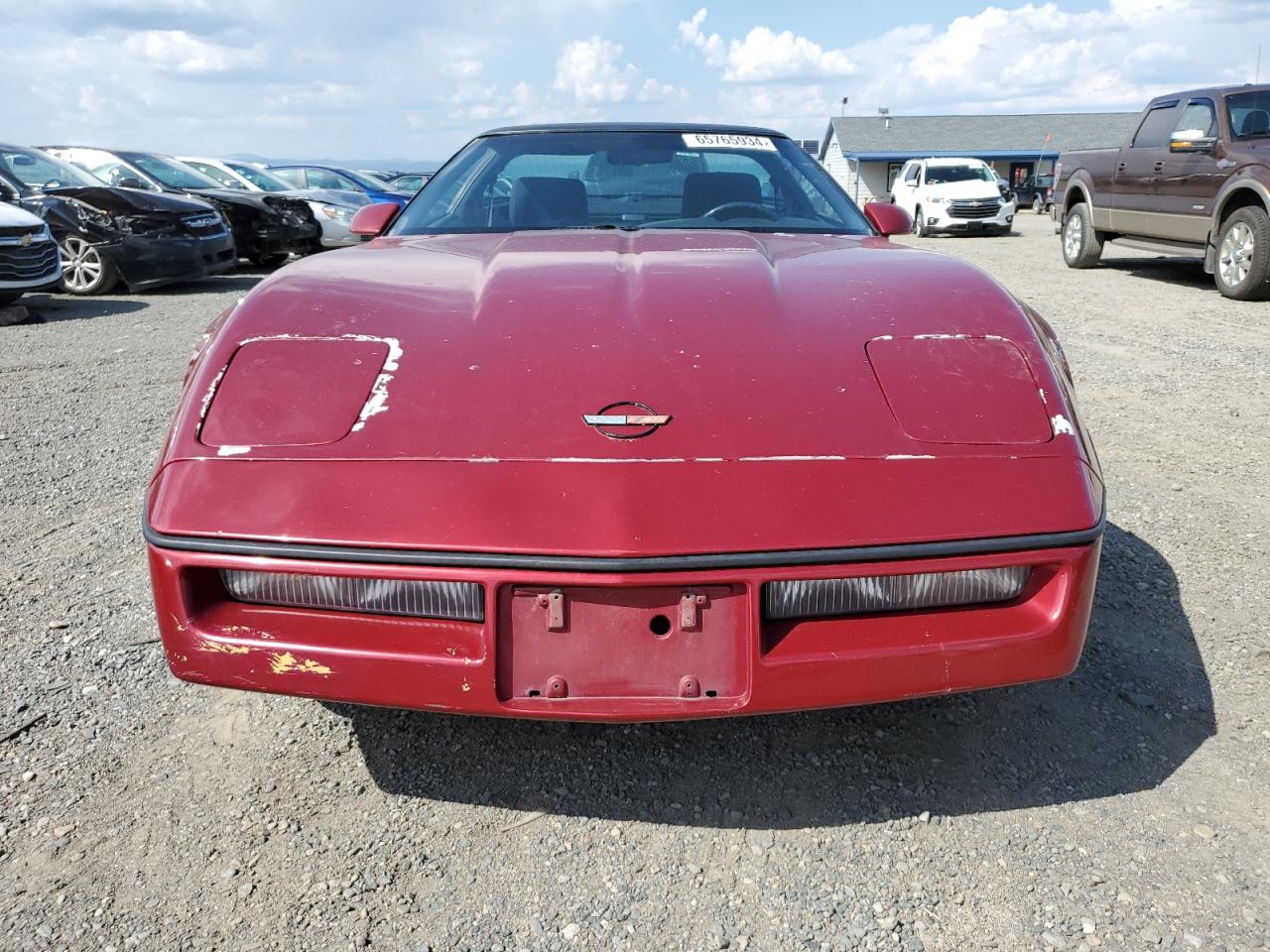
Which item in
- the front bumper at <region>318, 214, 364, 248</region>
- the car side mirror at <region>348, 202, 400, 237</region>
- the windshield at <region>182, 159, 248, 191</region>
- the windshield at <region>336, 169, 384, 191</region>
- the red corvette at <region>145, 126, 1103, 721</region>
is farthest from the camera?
the windshield at <region>336, 169, 384, 191</region>

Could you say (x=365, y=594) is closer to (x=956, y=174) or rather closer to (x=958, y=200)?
(x=958, y=200)

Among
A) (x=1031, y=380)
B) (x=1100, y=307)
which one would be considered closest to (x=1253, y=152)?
(x=1100, y=307)

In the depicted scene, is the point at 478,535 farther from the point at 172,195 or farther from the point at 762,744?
the point at 172,195

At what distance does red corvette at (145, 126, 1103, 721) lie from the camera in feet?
5.35

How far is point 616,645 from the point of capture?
5.44ft

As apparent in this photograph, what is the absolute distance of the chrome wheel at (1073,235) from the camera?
11.8 meters

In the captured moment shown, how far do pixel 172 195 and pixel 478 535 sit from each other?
10049 mm

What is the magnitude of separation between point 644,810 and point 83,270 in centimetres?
984

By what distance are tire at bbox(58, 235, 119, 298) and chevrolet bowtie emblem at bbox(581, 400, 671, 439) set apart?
9552mm

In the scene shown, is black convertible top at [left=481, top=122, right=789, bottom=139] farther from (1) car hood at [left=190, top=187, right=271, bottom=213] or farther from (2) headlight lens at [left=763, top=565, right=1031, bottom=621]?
(1) car hood at [left=190, top=187, right=271, bottom=213]

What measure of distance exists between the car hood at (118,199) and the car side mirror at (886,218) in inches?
340

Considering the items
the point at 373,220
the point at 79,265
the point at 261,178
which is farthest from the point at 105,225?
the point at 373,220

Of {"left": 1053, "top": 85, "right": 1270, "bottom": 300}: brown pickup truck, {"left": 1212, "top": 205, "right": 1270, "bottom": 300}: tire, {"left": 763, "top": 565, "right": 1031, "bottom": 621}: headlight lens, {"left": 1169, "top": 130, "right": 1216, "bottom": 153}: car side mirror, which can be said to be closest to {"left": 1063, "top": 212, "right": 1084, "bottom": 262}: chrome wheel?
{"left": 1053, "top": 85, "right": 1270, "bottom": 300}: brown pickup truck

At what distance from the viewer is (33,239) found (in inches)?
333
